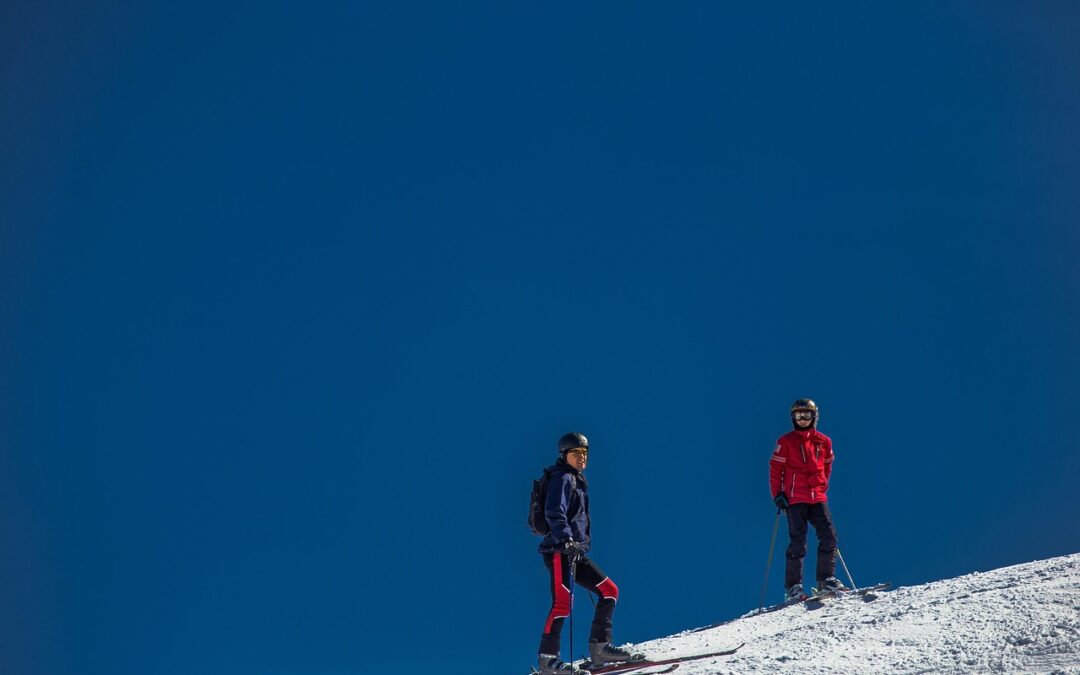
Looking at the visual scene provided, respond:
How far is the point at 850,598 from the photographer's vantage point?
14078mm

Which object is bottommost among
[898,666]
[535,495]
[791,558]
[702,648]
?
[898,666]

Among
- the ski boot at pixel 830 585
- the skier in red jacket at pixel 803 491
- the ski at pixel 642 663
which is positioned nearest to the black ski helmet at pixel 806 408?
the skier in red jacket at pixel 803 491

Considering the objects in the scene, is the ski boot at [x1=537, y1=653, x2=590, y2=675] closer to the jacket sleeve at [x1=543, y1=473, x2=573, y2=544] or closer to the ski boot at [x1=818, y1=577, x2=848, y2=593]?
the jacket sleeve at [x1=543, y1=473, x2=573, y2=544]

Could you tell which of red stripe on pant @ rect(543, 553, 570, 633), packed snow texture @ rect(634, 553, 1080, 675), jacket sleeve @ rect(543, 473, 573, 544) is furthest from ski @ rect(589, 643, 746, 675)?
jacket sleeve @ rect(543, 473, 573, 544)

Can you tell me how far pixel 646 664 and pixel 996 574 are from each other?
4.76 metres

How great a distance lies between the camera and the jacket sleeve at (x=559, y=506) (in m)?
11.6

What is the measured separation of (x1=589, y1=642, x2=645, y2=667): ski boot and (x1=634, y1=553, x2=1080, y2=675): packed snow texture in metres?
0.38

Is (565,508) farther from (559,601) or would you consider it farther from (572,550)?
(559,601)

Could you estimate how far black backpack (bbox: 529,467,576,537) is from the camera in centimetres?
1195

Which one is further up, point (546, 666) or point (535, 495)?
point (535, 495)

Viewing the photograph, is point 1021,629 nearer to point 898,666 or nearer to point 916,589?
point 898,666

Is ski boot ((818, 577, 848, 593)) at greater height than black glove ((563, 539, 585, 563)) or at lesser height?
greater

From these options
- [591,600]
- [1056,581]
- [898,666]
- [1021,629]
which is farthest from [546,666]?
[1056,581]

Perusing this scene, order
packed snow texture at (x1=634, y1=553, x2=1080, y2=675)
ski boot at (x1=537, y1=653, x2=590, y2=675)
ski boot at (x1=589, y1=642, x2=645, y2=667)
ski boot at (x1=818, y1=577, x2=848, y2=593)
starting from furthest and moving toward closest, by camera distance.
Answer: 1. ski boot at (x1=818, y1=577, x2=848, y2=593)
2. ski boot at (x1=589, y1=642, x2=645, y2=667)
3. ski boot at (x1=537, y1=653, x2=590, y2=675)
4. packed snow texture at (x1=634, y1=553, x2=1080, y2=675)
